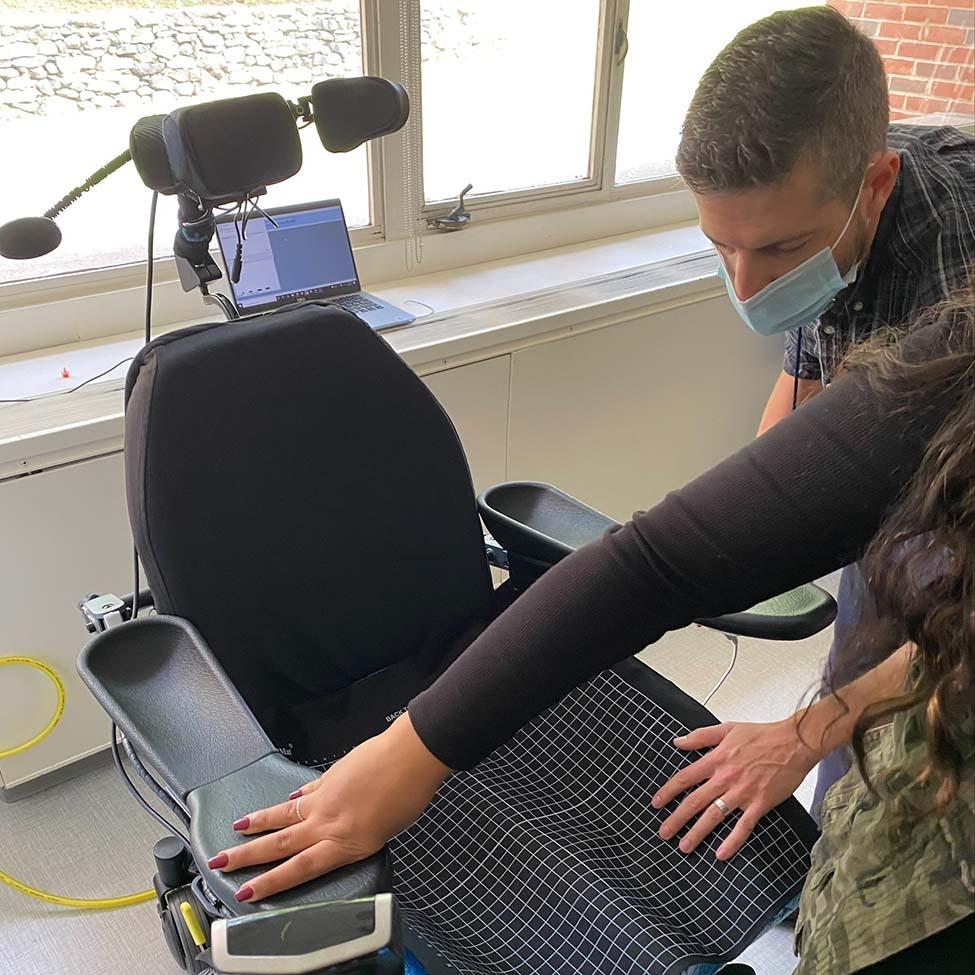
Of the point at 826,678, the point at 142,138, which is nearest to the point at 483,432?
the point at 142,138

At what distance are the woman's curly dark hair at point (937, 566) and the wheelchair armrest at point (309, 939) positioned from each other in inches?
14.7

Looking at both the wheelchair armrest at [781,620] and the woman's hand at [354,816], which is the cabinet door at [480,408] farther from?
the woman's hand at [354,816]

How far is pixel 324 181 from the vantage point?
1.96 m

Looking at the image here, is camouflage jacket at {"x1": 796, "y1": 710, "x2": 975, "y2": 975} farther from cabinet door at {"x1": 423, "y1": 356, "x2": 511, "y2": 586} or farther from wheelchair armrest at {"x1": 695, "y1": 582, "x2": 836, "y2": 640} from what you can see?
cabinet door at {"x1": 423, "y1": 356, "x2": 511, "y2": 586}

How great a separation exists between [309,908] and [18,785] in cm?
129

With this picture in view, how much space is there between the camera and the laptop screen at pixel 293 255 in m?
1.68

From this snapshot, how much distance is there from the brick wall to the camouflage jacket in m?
2.86

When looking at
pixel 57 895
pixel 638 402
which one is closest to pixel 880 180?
pixel 638 402

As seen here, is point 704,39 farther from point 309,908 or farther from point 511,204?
point 309,908

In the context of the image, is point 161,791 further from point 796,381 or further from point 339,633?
point 796,381

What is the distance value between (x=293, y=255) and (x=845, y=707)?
52.1 inches

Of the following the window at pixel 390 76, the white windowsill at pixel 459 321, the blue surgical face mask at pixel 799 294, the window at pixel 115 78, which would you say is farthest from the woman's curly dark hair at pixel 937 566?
the window at pixel 115 78

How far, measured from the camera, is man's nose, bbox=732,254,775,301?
1067 mm

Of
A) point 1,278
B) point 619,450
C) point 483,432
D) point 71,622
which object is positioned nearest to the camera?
point 71,622
